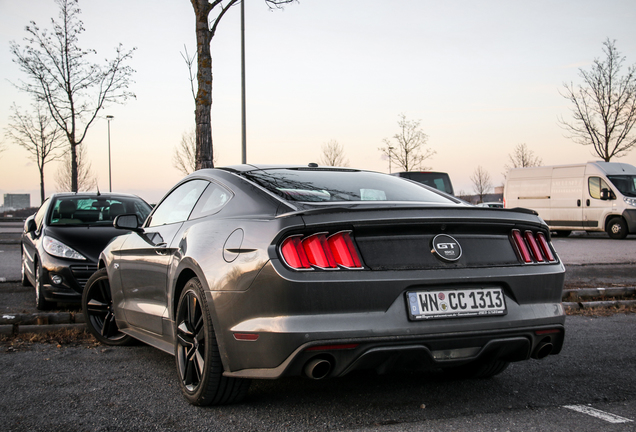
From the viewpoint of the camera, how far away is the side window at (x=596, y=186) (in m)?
20.0

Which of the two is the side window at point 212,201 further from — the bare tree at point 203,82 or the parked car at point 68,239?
the bare tree at point 203,82

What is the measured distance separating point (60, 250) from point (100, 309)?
2037 millimetres

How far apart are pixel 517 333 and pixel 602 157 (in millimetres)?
28231

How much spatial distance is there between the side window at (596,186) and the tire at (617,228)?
0.93 m

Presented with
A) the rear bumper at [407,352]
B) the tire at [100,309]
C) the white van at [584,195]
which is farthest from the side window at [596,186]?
the rear bumper at [407,352]

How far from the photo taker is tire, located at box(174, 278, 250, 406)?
3270 millimetres

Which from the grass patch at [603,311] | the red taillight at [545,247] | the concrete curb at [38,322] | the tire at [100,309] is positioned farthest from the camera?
the grass patch at [603,311]

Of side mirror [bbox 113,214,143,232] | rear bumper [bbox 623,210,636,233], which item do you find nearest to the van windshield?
rear bumper [bbox 623,210,636,233]

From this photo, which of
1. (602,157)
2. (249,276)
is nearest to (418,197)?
(249,276)

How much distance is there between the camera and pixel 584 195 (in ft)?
67.3

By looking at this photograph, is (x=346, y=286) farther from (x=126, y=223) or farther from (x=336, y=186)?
(x=126, y=223)

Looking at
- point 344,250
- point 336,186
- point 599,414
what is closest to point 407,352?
point 344,250

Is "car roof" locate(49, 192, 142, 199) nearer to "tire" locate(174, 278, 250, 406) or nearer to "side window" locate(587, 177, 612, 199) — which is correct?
"tire" locate(174, 278, 250, 406)

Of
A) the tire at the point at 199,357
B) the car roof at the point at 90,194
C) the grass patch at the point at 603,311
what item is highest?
the car roof at the point at 90,194
